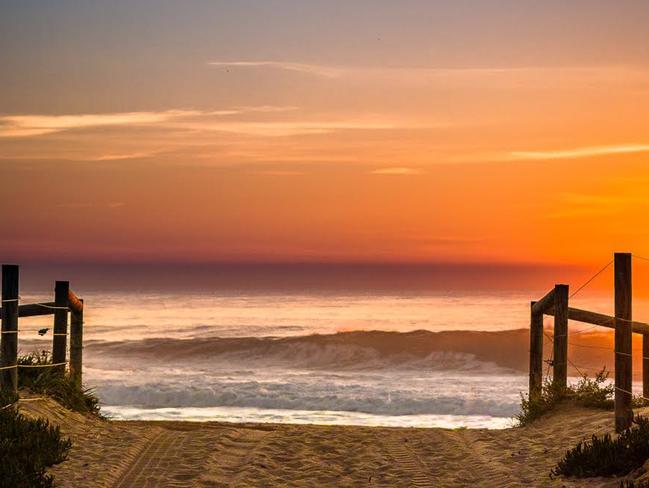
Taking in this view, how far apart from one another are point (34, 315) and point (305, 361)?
28529 millimetres

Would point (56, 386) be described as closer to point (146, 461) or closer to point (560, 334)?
point (146, 461)

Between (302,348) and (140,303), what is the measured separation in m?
48.7

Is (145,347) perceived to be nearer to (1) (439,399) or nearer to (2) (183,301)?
(1) (439,399)

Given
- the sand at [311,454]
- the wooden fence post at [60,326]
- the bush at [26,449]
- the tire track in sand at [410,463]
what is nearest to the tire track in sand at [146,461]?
the sand at [311,454]

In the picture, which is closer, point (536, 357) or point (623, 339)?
point (623, 339)

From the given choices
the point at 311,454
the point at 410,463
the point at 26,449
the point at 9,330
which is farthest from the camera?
the point at 9,330

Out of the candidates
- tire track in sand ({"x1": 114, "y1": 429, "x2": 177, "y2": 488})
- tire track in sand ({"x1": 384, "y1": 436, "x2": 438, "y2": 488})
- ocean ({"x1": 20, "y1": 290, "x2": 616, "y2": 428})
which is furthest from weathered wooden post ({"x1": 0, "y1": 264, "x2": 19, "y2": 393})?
ocean ({"x1": 20, "y1": 290, "x2": 616, "y2": 428})

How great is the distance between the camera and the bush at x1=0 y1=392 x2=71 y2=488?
915cm

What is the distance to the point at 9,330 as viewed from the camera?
12.3m

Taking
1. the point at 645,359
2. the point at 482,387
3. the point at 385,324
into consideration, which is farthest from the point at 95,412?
the point at 385,324

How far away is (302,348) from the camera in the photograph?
44562 millimetres

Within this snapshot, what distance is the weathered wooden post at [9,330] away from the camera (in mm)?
12297

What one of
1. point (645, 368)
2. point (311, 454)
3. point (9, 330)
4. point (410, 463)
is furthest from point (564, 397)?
point (9, 330)

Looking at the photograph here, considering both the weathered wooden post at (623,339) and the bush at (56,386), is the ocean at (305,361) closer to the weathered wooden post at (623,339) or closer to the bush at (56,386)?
the bush at (56,386)
